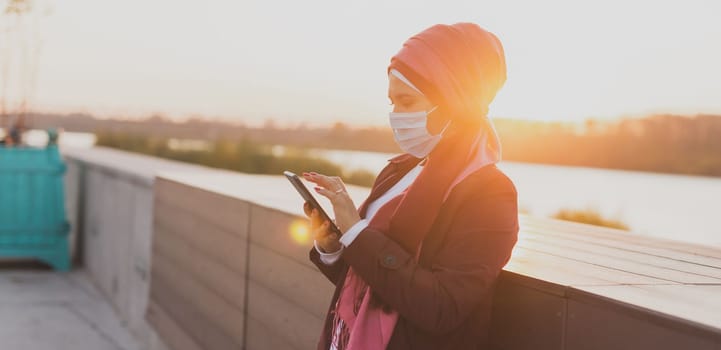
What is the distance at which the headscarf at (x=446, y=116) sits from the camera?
1845 mm

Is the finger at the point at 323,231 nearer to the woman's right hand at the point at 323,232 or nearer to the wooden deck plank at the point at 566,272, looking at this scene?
the woman's right hand at the point at 323,232

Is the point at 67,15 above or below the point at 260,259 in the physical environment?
above

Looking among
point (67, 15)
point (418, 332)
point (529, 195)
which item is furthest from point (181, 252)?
point (67, 15)

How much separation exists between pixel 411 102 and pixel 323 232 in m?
0.37

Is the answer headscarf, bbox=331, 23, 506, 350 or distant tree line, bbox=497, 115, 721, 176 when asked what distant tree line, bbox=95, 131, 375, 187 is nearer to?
distant tree line, bbox=497, 115, 721, 176

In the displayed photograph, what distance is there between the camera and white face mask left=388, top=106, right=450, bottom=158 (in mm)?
1896

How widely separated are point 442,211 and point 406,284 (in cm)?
19

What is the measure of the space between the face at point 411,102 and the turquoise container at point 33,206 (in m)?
6.91

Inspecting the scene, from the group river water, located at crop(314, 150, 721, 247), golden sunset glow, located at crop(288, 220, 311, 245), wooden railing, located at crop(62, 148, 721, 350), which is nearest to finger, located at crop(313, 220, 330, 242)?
wooden railing, located at crop(62, 148, 721, 350)

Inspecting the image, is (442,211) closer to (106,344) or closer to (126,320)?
(106,344)

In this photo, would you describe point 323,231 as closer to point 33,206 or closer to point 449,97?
point 449,97

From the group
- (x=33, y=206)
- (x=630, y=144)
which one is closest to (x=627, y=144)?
(x=630, y=144)

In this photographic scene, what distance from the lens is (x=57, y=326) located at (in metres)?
6.12

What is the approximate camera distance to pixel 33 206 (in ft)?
27.0
